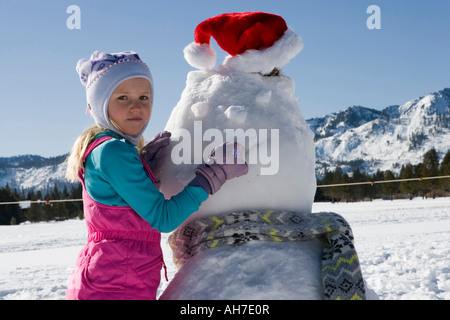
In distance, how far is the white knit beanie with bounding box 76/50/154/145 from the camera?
1.86 metres

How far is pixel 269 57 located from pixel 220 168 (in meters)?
0.65

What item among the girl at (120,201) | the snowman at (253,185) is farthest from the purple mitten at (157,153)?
the girl at (120,201)

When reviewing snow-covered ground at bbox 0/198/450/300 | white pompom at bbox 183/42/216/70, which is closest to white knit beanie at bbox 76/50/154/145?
white pompom at bbox 183/42/216/70

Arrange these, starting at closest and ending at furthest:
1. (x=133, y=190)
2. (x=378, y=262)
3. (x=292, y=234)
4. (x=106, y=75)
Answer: (x=133, y=190), (x=292, y=234), (x=106, y=75), (x=378, y=262)

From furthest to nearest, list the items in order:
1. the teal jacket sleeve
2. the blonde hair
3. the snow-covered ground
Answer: the snow-covered ground, the blonde hair, the teal jacket sleeve

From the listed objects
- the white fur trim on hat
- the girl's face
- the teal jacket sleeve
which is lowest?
the teal jacket sleeve

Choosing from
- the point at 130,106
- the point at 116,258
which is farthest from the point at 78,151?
the point at 116,258

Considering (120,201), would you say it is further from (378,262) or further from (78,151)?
(378,262)

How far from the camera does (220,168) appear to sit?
5.68 ft

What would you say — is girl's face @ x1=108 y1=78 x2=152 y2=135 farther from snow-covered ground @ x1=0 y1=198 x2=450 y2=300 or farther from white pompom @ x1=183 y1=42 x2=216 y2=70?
snow-covered ground @ x1=0 y1=198 x2=450 y2=300

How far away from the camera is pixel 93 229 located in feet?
5.82
